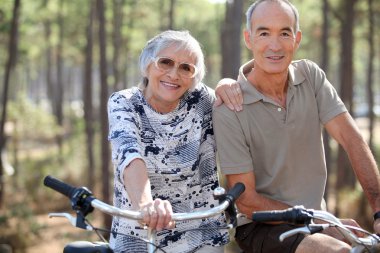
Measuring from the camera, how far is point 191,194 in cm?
342

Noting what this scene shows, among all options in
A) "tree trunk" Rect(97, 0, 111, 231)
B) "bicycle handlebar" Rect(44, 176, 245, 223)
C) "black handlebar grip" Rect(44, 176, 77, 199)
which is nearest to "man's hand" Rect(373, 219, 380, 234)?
"bicycle handlebar" Rect(44, 176, 245, 223)

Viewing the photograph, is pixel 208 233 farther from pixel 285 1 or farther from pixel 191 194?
pixel 285 1

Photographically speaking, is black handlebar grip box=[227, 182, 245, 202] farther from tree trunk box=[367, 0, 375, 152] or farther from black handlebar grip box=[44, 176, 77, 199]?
tree trunk box=[367, 0, 375, 152]

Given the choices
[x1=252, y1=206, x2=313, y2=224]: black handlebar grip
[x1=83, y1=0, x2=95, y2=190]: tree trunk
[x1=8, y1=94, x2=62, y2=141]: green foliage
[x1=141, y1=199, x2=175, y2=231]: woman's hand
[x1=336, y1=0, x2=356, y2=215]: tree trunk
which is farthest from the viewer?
[x1=8, y1=94, x2=62, y2=141]: green foliage

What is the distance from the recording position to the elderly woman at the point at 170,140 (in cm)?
327

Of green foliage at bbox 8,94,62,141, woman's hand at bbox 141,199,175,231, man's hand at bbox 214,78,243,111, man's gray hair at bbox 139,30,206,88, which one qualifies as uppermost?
man's gray hair at bbox 139,30,206,88

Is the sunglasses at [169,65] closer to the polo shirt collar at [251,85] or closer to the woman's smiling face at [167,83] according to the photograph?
the woman's smiling face at [167,83]

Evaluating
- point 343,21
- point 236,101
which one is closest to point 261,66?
point 236,101

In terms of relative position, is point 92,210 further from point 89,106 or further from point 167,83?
point 89,106

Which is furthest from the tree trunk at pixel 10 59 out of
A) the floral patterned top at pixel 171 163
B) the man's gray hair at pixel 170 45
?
the floral patterned top at pixel 171 163

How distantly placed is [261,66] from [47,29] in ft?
82.0

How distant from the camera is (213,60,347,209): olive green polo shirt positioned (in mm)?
3355

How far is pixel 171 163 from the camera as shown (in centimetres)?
331

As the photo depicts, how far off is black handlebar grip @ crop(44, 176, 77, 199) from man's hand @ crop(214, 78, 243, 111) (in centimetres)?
118
